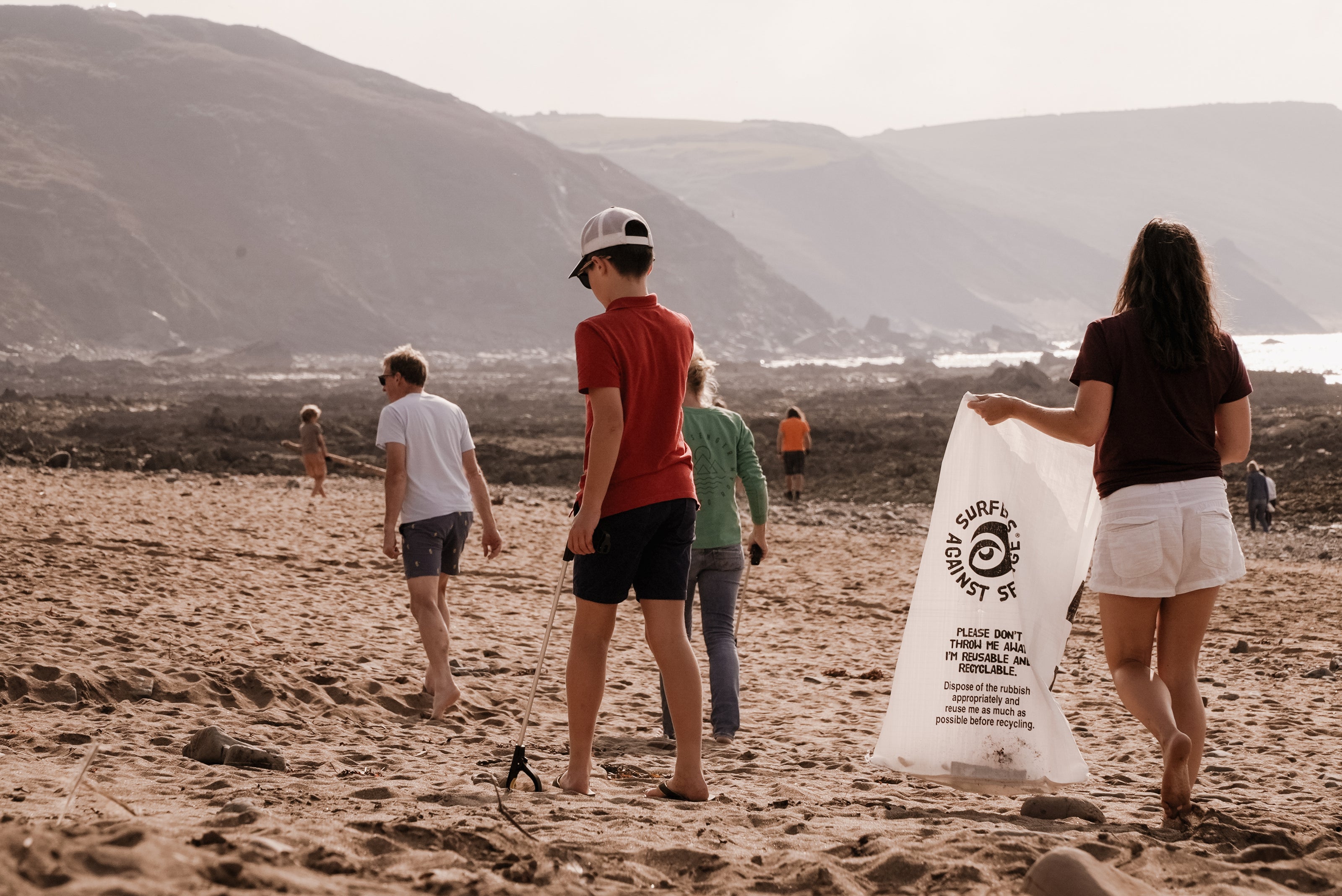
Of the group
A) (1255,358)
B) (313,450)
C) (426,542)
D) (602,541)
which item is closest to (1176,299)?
(602,541)

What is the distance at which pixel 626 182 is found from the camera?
124250 mm

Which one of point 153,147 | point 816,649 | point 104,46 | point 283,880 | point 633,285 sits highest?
point 104,46

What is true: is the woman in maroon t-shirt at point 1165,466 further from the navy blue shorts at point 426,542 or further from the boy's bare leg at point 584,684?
the navy blue shorts at point 426,542

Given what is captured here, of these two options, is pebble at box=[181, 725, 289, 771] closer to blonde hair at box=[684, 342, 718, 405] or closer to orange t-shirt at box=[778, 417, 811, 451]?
blonde hair at box=[684, 342, 718, 405]

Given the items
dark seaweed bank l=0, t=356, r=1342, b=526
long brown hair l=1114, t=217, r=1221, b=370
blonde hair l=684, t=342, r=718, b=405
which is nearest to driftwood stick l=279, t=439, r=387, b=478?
dark seaweed bank l=0, t=356, r=1342, b=526

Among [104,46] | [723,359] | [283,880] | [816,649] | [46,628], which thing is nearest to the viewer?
[283,880]

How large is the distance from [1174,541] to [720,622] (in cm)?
216

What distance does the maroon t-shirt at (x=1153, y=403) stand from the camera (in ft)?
11.6

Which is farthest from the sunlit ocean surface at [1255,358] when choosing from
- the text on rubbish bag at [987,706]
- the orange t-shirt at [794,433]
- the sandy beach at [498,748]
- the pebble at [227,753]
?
the pebble at [227,753]

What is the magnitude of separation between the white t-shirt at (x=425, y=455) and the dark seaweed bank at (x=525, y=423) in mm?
14070

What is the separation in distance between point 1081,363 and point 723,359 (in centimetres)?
9263

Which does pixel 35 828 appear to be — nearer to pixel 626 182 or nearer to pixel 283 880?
pixel 283 880

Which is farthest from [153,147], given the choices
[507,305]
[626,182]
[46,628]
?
[46,628]

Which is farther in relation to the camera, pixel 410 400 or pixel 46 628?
pixel 46 628
